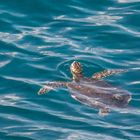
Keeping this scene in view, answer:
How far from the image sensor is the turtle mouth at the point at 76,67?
10078 mm

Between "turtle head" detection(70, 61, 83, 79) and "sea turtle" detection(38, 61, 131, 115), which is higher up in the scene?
"turtle head" detection(70, 61, 83, 79)

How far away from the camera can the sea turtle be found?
9211mm

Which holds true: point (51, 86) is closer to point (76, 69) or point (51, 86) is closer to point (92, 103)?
point (76, 69)

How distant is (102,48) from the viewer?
38.3ft

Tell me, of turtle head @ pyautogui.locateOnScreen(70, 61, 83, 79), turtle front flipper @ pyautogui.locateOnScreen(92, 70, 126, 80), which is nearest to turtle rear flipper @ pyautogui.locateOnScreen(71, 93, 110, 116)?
turtle head @ pyautogui.locateOnScreen(70, 61, 83, 79)

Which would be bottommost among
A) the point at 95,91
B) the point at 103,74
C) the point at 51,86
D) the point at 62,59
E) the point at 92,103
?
the point at 92,103

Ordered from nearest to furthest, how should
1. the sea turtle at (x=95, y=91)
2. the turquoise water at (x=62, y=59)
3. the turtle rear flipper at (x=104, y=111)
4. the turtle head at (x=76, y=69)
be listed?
the turquoise water at (x=62, y=59)
the turtle rear flipper at (x=104, y=111)
the sea turtle at (x=95, y=91)
the turtle head at (x=76, y=69)

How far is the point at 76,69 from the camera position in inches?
401

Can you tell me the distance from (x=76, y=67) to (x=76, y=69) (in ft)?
0.47

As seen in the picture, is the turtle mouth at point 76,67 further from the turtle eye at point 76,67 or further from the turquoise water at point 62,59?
the turquoise water at point 62,59

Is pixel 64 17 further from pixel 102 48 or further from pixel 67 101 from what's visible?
pixel 67 101

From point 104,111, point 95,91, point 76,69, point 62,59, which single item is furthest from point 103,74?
point 104,111

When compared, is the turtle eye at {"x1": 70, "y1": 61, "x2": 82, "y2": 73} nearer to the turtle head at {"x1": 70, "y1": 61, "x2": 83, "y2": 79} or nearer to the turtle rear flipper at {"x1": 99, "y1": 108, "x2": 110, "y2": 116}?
the turtle head at {"x1": 70, "y1": 61, "x2": 83, "y2": 79}

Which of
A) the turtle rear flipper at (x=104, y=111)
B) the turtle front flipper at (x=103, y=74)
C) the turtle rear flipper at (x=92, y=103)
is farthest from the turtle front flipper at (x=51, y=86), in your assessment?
the turtle rear flipper at (x=104, y=111)
